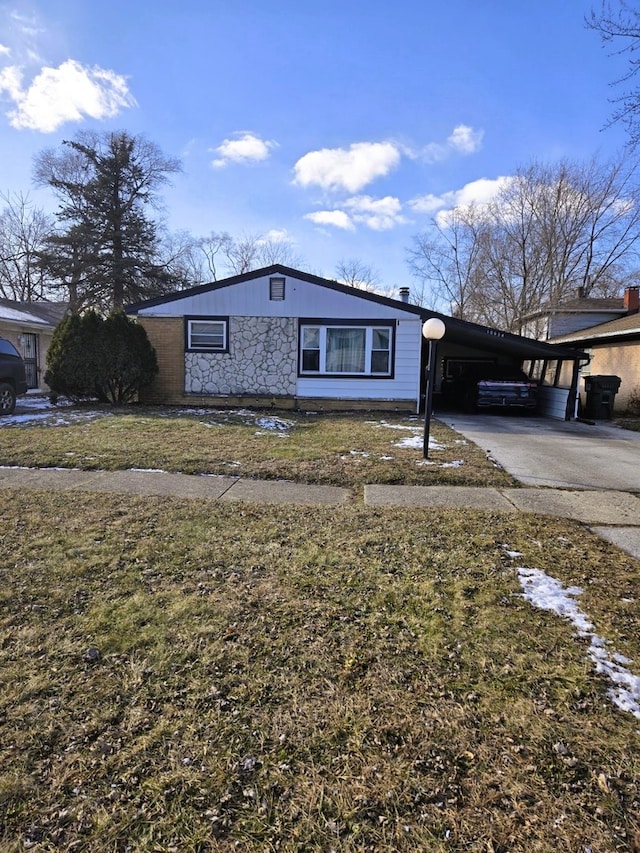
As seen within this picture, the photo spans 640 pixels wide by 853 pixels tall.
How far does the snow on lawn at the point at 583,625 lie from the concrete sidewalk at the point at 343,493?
1.46m

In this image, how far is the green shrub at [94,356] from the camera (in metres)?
11.7

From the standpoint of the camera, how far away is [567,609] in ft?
9.16

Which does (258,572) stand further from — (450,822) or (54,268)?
(54,268)

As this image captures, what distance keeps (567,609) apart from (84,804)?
2.57 m

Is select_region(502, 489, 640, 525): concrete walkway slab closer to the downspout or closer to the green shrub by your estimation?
the downspout

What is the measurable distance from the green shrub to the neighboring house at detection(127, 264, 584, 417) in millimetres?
1083

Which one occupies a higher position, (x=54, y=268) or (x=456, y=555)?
(x=54, y=268)

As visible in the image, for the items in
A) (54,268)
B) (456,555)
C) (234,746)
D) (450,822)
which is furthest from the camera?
(54,268)

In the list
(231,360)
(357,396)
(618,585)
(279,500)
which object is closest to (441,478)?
(279,500)

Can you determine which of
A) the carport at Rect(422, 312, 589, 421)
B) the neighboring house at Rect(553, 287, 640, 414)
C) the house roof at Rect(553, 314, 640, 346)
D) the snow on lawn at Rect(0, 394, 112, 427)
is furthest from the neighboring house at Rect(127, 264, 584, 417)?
the house roof at Rect(553, 314, 640, 346)

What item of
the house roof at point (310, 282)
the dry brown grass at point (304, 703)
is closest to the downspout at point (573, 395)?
the house roof at point (310, 282)

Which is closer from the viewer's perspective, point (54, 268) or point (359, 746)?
point (359, 746)

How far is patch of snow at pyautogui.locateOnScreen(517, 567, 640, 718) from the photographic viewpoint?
2078mm

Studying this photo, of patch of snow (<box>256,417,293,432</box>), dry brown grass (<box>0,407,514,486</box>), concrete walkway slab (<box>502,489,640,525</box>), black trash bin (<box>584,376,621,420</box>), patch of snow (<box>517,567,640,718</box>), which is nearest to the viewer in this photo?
patch of snow (<box>517,567,640,718</box>)
